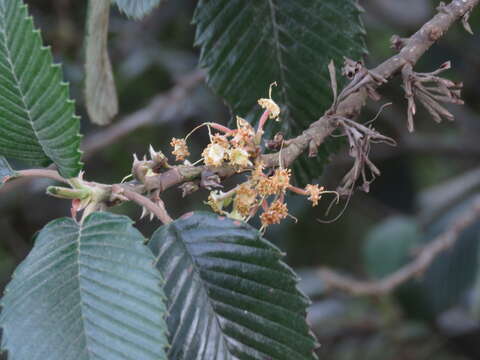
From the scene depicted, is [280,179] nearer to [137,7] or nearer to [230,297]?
[230,297]

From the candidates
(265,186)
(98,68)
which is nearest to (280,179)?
(265,186)

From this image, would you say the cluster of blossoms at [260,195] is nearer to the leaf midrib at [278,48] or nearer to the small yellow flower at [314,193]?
the small yellow flower at [314,193]

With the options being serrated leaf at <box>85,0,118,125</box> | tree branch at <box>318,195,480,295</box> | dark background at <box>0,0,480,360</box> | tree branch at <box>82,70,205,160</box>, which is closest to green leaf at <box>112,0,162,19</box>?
serrated leaf at <box>85,0,118,125</box>

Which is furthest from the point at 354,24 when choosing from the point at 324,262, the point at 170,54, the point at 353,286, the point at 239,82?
the point at 324,262

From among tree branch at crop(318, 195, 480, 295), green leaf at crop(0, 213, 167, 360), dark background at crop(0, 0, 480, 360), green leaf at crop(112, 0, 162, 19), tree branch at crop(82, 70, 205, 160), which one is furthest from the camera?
dark background at crop(0, 0, 480, 360)

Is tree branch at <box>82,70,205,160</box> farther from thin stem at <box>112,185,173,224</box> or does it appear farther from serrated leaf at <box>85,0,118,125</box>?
thin stem at <box>112,185,173,224</box>

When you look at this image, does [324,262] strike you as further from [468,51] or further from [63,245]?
[63,245]
